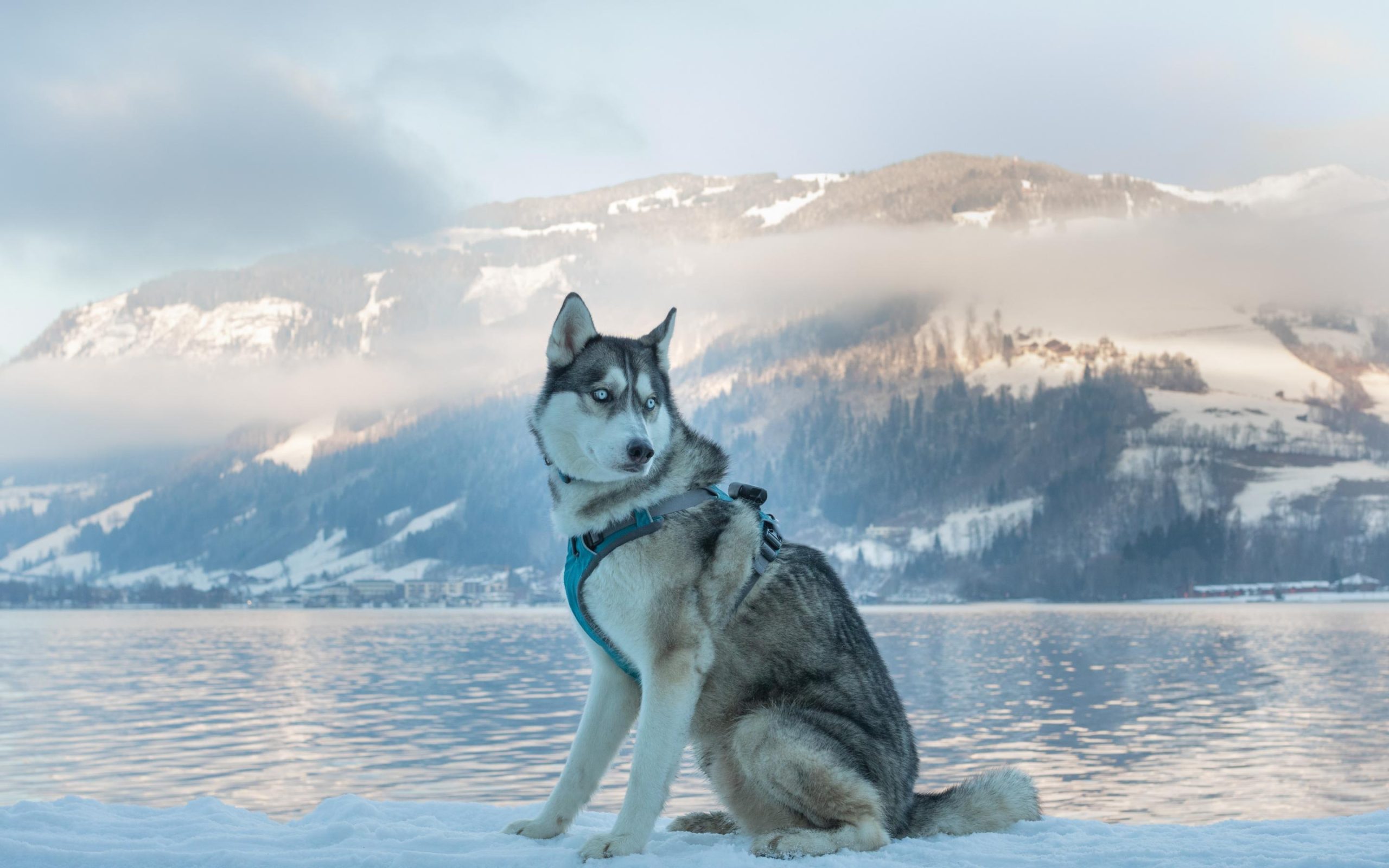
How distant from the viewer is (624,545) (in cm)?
703

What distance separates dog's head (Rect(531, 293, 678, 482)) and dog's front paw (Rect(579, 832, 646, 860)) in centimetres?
218

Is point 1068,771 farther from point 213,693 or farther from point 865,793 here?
point 213,693

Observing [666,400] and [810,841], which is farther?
[666,400]

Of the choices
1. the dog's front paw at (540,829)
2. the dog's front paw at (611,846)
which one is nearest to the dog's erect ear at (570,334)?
the dog's front paw at (611,846)

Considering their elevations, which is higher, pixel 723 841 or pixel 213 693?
pixel 723 841

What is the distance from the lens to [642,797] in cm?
695

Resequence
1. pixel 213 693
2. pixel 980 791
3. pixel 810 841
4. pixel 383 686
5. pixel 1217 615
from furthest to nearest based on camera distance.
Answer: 1. pixel 1217 615
2. pixel 383 686
3. pixel 213 693
4. pixel 980 791
5. pixel 810 841

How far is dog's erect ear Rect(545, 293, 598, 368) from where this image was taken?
24.0 ft

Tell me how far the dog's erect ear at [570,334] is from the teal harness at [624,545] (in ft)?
2.52

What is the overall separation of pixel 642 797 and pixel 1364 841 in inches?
185

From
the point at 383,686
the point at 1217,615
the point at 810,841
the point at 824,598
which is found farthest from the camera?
the point at 1217,615

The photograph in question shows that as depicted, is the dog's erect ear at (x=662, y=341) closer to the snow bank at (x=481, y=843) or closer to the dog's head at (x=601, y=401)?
the dog's head at (x=601, y=401)

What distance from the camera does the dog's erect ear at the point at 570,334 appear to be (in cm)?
732

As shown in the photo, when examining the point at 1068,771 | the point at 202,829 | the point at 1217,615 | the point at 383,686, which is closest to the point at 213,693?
the point at 383,686
